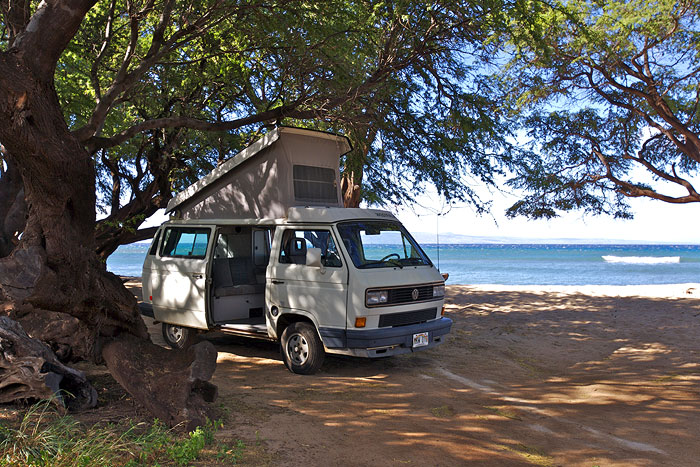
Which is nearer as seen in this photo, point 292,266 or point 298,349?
point 298,349

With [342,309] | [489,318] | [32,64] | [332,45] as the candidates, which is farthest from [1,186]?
[489,318]

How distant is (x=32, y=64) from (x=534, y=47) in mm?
9939

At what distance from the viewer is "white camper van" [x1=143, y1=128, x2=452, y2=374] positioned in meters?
8.16

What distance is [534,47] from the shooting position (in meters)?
12.9

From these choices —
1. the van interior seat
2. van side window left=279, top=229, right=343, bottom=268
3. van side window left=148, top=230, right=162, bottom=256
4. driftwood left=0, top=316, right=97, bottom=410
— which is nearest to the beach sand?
the van interior seat

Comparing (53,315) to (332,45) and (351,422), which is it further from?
(332,45)

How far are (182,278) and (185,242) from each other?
2.11 ft

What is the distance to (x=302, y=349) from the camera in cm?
852

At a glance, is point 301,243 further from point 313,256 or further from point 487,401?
point 487,401

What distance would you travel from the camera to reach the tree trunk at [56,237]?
21.4 feet

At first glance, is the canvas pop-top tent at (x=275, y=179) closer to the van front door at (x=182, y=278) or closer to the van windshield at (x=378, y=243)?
the van front door at (x=182, y=278)

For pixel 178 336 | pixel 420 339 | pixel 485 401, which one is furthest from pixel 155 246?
pixel 485 401

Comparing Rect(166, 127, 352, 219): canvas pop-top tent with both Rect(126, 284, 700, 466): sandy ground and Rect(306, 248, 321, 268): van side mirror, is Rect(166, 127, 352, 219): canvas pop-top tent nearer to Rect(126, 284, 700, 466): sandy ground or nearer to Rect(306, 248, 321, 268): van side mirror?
Rect(306, 248, 321, 268): van side mirror

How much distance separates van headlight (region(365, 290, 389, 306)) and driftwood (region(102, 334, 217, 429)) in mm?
2312
